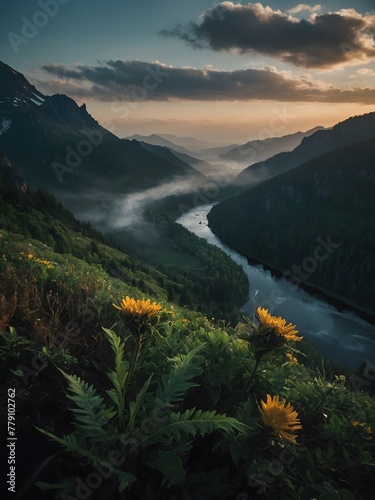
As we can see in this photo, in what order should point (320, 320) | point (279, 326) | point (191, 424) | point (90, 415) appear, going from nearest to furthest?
point (191, 424)
point (90, 415)
point (279, 326)
point (320, 320)

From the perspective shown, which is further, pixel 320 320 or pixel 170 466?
pixel 320 320

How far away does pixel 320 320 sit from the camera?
111750 millimetres

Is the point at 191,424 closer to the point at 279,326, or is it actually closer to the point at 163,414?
the point at 163,414

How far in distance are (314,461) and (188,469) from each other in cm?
166

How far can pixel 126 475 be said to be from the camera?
116 inches

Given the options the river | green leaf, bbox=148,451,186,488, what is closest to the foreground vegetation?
green leaf, bbox=148,451,186,488

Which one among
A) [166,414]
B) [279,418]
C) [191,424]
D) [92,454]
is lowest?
[166,414]

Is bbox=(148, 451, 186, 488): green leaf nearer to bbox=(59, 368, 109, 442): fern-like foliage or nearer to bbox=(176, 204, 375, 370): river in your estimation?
bbox=(59, 368, 109, 442): fern-like foliage

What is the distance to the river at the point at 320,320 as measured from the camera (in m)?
93.4

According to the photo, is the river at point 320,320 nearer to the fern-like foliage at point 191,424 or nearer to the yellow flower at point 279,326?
the yellow flower at point 279,326

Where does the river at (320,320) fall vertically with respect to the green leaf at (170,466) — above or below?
below

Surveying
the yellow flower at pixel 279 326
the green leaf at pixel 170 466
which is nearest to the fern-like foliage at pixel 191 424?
the green leaf at pixel 170 466

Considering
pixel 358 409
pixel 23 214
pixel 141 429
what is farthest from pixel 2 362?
pixel 23 214

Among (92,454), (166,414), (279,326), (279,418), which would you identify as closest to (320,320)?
(279,326)
